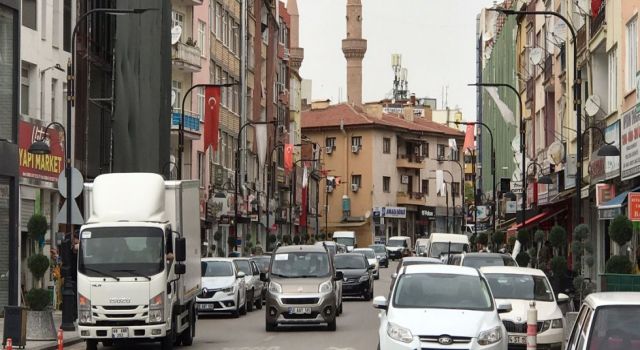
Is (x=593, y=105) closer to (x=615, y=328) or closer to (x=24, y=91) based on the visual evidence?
(x=24, y=91)

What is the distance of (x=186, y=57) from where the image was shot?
6391 centimetres

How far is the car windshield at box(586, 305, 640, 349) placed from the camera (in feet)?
41.5

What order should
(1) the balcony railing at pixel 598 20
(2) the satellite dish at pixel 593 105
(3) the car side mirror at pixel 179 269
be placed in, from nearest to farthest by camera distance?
(3) the car side mirror at pixel 179 269
(2) the satellite dish at pixel 593 105
(1) the balcony railing at pixel 598 20

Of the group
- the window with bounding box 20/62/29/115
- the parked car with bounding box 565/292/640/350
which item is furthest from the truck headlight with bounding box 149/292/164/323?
the window with bounding box 20/62/29/115

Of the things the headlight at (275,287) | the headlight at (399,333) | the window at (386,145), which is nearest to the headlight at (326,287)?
the headlight at (275,287)

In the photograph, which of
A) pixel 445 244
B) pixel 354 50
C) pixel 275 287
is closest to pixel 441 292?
pixel 275 287

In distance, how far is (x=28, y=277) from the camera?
4109 centimetres

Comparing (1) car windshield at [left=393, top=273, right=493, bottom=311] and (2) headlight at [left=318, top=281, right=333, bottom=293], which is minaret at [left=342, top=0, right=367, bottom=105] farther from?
(1) car windshield at [left=393, top=273, right=493, bottom=311]

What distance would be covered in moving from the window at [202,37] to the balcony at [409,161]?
70.0 meters

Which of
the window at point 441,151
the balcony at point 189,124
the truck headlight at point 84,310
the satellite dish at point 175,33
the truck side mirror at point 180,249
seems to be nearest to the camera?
the truck headlight at point 84,310

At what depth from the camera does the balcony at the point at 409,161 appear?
141 metres

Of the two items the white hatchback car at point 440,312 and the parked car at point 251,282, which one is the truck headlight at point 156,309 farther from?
the parked car at point 251,282

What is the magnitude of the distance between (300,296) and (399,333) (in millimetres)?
12362

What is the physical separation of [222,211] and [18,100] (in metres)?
31.4
